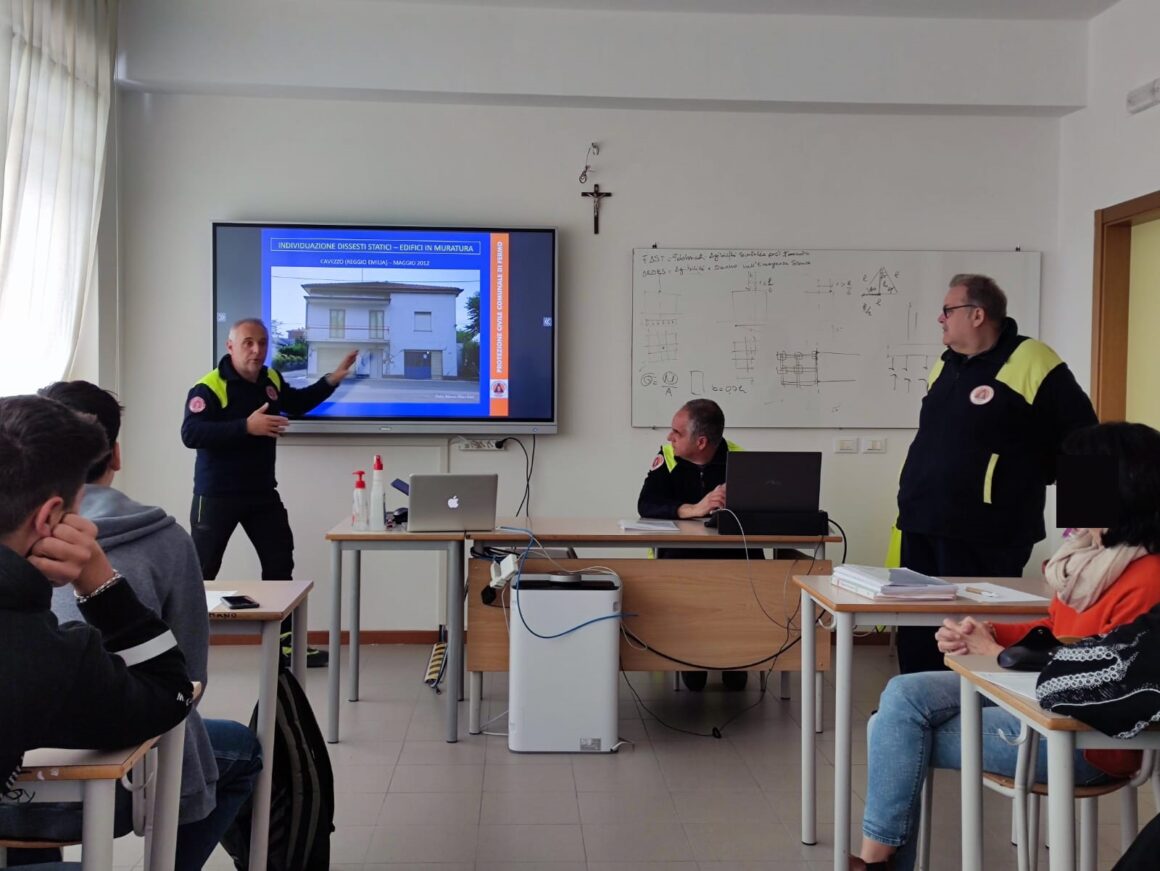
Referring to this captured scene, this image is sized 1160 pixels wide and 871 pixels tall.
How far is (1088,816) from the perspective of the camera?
88.4 inches

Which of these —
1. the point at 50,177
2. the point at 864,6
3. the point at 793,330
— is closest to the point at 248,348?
the point at 50,177

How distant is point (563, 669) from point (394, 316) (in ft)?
7.08

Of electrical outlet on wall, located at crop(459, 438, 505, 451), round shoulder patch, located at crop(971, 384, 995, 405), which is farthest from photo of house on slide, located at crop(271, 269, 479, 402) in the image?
round shoulder patch, located at crop(971, 384, 995, 405)

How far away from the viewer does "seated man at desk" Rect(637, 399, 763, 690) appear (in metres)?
4.09

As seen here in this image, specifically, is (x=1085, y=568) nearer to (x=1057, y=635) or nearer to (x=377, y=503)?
(x=1057, y=635)

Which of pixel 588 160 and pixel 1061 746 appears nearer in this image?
pixel 1061 746

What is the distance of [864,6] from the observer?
4750 mm

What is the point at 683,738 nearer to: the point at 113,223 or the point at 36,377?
the point at 36,377

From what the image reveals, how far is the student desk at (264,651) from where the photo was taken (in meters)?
2.24

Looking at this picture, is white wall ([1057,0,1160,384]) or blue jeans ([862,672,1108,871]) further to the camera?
white wall ([1057,0,1160,384])

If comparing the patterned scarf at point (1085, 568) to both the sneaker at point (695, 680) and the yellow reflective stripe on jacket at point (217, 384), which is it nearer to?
the sneaker at point (695, 680)

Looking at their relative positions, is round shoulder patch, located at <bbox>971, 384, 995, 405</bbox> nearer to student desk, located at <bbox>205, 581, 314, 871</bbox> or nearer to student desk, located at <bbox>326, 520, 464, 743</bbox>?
student desk, located at <bbox>326, 520, 464, 743</bbox>

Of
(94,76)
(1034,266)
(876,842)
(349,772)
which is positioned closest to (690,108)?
(1034,266)

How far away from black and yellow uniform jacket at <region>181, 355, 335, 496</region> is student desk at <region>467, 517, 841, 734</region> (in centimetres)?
126
